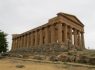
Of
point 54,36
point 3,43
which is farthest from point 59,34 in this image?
point 3,43

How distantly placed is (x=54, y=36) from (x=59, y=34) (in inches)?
101

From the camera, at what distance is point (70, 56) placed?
31.4 meters

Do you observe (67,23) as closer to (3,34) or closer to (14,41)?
(3,34)

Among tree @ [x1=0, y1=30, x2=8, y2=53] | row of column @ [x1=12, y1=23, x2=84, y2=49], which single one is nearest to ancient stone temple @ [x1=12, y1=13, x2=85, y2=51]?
row of column @ [x1=12, y1=23, x2=84, y2=49]

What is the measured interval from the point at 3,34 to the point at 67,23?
23264 mm

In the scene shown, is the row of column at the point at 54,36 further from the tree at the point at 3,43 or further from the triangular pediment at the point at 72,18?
the tree at the point at 3,43

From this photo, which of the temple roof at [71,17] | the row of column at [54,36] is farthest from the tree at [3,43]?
the temple roof at [71,17]

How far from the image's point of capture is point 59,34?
44.6m

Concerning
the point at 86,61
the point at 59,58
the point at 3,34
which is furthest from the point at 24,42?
the point at 86,61

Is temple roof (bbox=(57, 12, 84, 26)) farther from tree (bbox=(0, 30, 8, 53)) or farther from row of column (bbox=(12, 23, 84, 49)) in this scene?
tree (bbox=(0, 30, 8, 53))

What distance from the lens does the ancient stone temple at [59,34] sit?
148 feet

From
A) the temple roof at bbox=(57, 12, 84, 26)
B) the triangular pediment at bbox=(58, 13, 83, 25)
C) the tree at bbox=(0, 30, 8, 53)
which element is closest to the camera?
the temple roof at bbox=(57, 12, 84, 26)

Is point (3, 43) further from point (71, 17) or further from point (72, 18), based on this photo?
point (72, 18)

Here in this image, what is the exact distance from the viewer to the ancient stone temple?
4506 cm
